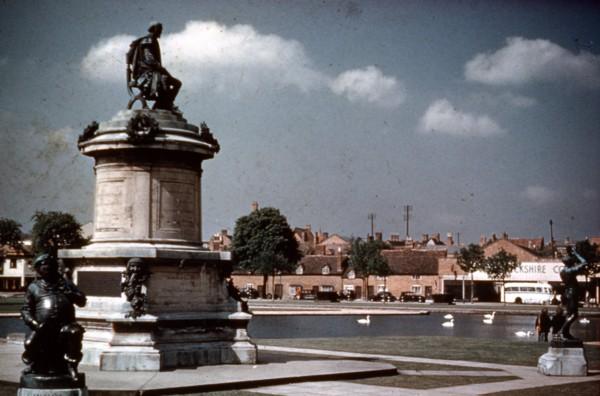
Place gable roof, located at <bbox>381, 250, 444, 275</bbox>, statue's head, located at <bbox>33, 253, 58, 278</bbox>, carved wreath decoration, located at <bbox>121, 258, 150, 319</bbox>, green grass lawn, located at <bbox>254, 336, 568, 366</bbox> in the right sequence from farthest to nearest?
gable roof, located at <bbox>381, 250, 444, 275</bbox> → green grass lawn, located at <bbox>254, 336, 568, 366</bbox> → carved wreath decoration, located at <bbox>121, 258, 150, 319</bbox> → statue's head, located at <bbox>33, 253, 58, 278</bbox>

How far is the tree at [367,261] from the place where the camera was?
103 metres

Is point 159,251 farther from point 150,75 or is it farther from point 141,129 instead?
point 150,75

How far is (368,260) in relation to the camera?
104 metres

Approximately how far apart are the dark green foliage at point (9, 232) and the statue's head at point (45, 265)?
3831 inches

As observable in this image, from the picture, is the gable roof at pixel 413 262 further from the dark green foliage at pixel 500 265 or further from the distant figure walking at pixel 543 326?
the distant figure walking at pixel 543 326

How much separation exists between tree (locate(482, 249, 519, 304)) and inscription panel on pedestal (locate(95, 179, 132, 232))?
79899mm

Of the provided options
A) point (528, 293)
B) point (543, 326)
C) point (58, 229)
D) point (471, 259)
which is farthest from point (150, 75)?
point (471, 259)

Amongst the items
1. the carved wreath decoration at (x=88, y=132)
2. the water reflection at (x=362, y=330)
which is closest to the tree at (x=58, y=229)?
the water reflection at (x=362, y=330)

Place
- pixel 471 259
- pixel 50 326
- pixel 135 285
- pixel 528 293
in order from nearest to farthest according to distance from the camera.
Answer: pixel 50 326, pixel 135 285, pixel 528 293, pixel 471 259

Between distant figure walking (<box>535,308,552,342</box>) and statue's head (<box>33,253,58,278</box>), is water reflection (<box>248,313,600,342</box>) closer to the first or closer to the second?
distant figure walking (<box>535,308,552,342</box>)

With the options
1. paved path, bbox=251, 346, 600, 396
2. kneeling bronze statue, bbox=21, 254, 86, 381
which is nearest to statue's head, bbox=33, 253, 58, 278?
kneeling bronze statue, bbox=21, 254, 86, 381

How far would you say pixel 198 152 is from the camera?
66.1 feet

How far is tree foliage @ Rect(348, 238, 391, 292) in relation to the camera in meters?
103

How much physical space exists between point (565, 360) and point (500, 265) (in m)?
77.5
